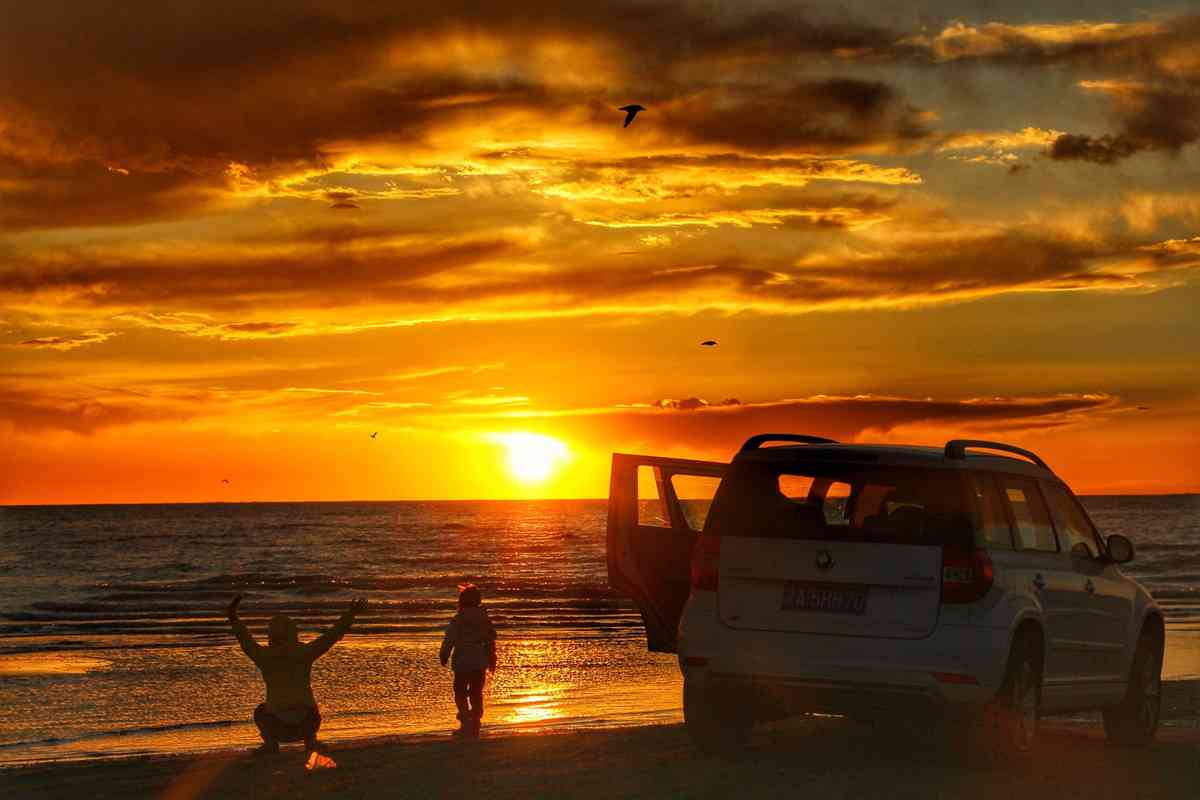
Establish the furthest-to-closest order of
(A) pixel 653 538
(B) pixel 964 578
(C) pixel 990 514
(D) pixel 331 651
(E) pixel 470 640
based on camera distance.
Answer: (D) pixel 331 651 < (E) pixel 470 640 < (A) pixel 653 538 < (C) pixel 990 514 < (B) pixel 964 578

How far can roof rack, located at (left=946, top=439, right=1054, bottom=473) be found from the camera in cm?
975

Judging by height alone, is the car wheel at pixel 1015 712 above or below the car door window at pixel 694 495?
below

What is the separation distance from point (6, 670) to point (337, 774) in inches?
628

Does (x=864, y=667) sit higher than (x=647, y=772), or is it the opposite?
(x=864, y=667)

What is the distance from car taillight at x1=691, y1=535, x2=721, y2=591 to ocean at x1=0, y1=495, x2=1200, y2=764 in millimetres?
6150

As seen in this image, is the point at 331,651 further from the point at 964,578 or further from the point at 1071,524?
the point at 964,578

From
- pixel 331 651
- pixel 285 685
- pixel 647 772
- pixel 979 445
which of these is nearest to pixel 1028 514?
pixel 979 445

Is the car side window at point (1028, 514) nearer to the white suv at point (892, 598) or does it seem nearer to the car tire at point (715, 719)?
the white suv at point (892, 598)

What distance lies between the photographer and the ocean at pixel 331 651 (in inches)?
669

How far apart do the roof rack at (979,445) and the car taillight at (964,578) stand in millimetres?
691

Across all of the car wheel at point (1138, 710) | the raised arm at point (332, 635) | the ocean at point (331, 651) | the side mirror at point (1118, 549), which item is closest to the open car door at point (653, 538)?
the raised arm at point (332, 635)

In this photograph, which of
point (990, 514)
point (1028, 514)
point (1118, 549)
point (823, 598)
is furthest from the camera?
point (1118, 549)

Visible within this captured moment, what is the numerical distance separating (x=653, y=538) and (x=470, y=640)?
124 inches

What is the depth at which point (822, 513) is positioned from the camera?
10.3m
